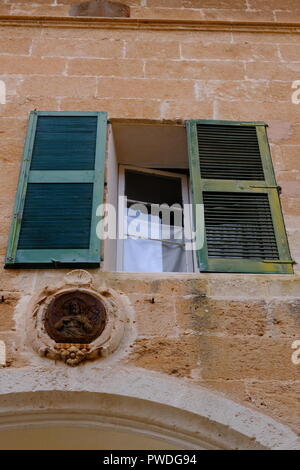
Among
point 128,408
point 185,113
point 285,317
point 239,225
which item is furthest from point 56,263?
point 185,113

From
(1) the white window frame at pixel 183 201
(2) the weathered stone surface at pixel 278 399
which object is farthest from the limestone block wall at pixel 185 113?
(1) the white window frame at pixel 183 201

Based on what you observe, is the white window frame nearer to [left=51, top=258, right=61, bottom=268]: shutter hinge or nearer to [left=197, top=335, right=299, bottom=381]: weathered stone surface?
[left=51, top=258, right=61, bottom=268]: shutter hinge

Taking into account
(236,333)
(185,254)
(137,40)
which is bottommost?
(236,333)

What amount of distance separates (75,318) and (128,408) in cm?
59

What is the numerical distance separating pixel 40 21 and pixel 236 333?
351 cm

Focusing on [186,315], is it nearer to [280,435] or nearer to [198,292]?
[198,292]

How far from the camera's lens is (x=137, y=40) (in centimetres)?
561

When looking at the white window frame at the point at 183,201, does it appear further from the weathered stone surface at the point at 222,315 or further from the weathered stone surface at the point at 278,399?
the weathered stone surface at the point at 278,399

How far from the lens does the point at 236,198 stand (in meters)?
4.45

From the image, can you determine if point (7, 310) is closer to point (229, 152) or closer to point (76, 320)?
point (76, 320)

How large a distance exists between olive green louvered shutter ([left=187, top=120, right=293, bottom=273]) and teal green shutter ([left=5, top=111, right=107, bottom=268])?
0.70m

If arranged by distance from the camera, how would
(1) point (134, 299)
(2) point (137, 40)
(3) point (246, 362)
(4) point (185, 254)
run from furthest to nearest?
1. (2) point (137, 40)
2. (4) point (185, 254)
3. (1) point (134, 299)
4. (3) point (246, 362)

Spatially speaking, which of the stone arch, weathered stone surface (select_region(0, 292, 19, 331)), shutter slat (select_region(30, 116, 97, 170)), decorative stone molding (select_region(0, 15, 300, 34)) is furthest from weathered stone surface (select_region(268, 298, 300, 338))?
decorative stone molding (select_region(0, 15, 300, 34))
